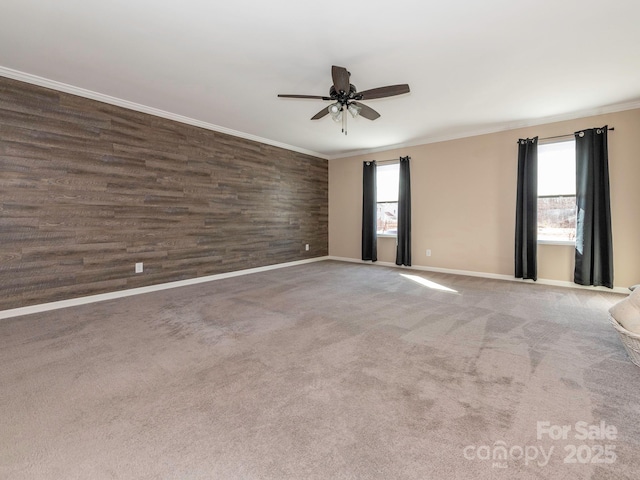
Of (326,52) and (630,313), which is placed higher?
(326,52)

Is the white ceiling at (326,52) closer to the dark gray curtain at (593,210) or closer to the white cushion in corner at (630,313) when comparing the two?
the dark gray curtain at (593,210)

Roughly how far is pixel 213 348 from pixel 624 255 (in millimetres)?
5366

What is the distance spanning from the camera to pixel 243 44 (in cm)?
254

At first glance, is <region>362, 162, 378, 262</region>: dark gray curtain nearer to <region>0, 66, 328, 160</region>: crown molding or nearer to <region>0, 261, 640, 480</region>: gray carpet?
<region>0, 66, 328, 160</region>: crown molding

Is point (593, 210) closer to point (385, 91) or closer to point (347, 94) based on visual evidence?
point (385, 91)

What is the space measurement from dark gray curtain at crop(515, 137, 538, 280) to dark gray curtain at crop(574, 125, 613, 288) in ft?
1.64

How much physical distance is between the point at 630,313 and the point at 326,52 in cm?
322

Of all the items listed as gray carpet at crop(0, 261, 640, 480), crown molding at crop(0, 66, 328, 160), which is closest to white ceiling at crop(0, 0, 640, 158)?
crown molding at crop(0, 66, 328, 160)

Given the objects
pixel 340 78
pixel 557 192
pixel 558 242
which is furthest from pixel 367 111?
pixel 558 242

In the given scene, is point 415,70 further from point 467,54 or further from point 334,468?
point 334,468

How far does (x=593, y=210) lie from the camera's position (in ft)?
13.1

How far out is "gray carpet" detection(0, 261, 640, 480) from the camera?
4.00 ft

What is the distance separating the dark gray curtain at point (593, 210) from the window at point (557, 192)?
0.69 feet

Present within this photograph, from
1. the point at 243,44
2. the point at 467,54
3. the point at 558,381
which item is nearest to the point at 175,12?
the point at 243,44
